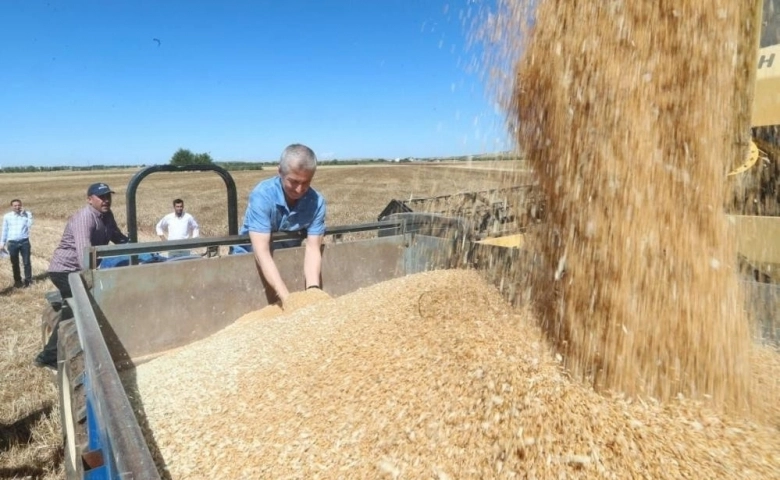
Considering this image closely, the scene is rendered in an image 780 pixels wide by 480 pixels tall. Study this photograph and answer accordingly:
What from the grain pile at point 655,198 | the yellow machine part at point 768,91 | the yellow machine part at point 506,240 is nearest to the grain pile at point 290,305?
the yellow machine part at point 506,240

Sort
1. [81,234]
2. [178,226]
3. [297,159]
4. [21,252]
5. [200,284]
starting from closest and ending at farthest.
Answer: [200,284] → [297,159] → [81,234] → [178,226] → [21,252]

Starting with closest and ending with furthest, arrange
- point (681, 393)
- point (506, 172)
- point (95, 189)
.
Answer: point (681, 393) < point (506, 172) < point (95, 189)

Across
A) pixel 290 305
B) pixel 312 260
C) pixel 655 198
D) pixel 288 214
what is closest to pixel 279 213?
pixel 288 214

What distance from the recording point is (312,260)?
3.09 m

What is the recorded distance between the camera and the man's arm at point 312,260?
10.0ft

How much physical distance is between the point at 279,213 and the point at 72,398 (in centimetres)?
157

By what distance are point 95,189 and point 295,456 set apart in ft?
11.2

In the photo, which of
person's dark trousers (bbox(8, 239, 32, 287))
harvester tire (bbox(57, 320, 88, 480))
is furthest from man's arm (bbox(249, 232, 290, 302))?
person's dark trousers (bbox(8, 239, 32, 287))

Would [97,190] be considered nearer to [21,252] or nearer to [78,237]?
[78,237]

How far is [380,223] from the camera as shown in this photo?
3541 millimetres

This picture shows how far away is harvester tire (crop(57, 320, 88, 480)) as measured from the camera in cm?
169

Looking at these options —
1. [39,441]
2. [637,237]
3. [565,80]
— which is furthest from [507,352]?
[39,441]

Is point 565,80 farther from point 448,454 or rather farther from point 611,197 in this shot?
point 448,454

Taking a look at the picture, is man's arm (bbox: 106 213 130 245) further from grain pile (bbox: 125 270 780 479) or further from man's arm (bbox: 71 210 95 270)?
grain pile (bbox: 125 270 780 479)
